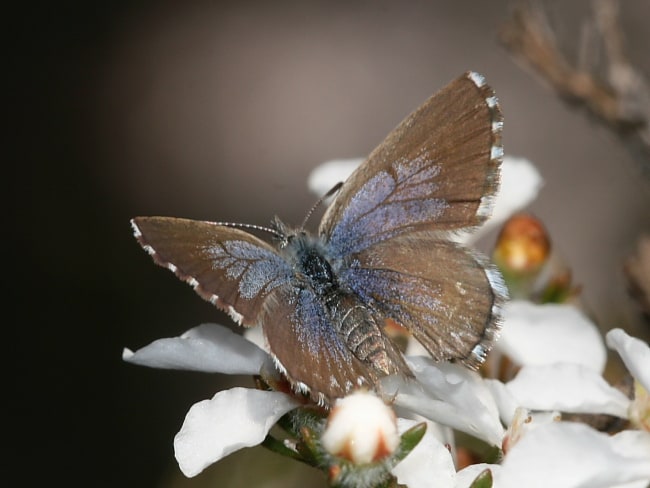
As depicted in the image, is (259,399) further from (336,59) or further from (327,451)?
(336,59)

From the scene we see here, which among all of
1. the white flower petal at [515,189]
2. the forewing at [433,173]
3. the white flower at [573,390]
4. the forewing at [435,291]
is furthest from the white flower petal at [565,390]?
the white flower petal at [515,189]

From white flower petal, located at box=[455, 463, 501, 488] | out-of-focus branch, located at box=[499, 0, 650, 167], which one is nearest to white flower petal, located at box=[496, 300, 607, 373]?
white flower petal, located at box=[455, 463, 501, 488]

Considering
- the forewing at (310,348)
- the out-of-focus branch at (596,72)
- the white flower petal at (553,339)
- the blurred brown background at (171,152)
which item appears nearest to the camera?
the forewing at (310,348)

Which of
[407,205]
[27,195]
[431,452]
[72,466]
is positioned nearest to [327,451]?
[431,452]

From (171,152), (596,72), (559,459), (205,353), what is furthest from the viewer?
(171,152)

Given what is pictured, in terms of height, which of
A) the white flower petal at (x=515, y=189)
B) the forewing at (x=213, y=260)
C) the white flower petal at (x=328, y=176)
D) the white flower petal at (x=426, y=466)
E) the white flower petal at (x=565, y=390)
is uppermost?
the forewing at (x=213, y=260)

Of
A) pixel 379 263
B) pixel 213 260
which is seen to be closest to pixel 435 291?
pixel 379 263

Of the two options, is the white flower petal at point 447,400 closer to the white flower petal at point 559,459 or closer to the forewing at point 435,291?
the forewing at point 435,291

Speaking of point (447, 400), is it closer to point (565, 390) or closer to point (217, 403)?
point (565, 390)
